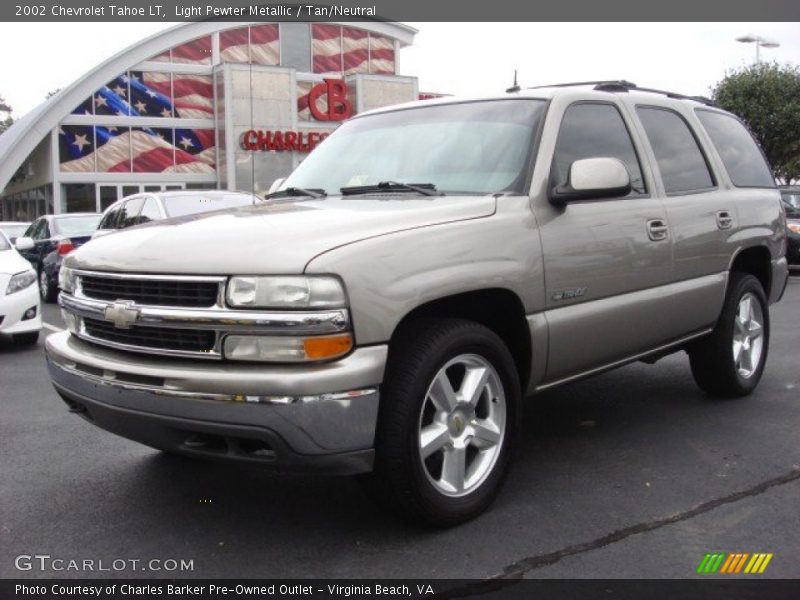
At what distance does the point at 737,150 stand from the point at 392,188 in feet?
9.62

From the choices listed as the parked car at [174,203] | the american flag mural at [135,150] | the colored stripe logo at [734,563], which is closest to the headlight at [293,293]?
the colored stripe logo at [734,563]

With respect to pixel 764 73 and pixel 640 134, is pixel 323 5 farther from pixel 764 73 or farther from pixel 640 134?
pixel 640 134

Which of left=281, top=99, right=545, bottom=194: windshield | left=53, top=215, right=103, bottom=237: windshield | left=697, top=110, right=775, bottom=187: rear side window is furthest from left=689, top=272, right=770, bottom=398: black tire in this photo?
left=53, top=215, right=103, bottom=237: windshield

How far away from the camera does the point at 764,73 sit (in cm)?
2792

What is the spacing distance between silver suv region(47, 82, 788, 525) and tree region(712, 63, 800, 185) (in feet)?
82.4

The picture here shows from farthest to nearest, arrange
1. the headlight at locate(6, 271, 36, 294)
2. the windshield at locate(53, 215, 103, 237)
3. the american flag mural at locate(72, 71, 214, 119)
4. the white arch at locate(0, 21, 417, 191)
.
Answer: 1. the american flag mural at locate(72, 71, 214, 119)
2. the white arch at locate(0, 21, 417, 191)
3. the windshield at locate(53, 215, 103, 237)
4. the headlight at locate(6, 271, 36, 294)

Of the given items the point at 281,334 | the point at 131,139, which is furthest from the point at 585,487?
the point at 131,139

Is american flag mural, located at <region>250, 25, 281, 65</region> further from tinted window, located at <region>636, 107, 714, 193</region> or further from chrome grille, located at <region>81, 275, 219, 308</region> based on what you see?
chrome grille, located at <region>81, 275, 219, 308</region>

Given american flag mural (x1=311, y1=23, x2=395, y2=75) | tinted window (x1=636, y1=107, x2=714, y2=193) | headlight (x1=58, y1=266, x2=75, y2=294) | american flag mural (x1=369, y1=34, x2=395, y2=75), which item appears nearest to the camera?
headlight (x1=58, y1=266, x2=75, y2=294)

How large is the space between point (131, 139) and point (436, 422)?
29.8 m

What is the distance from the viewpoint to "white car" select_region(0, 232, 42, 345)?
27.3 ft

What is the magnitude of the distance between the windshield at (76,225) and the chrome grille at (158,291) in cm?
1095

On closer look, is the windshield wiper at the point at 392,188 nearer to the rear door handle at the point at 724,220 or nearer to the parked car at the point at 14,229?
the rear door handle at the point at 724,220

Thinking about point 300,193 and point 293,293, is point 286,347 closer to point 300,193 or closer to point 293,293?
point 293,293
